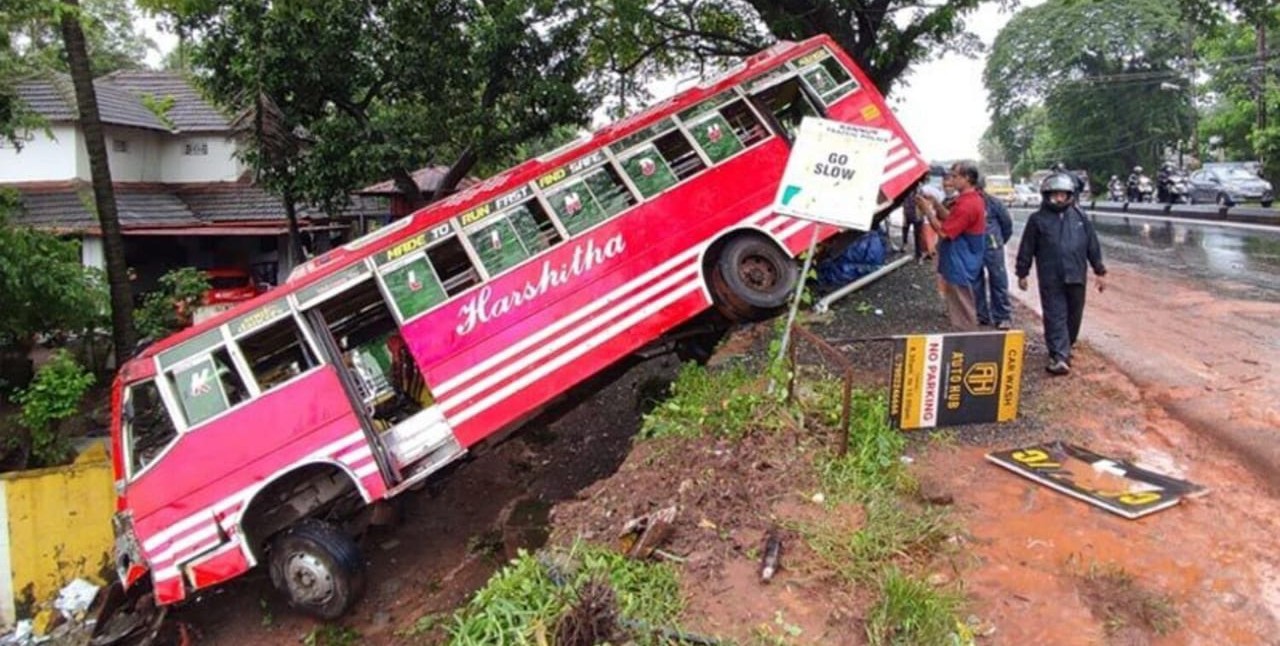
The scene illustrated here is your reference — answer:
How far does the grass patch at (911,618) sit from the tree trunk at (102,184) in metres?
12.0

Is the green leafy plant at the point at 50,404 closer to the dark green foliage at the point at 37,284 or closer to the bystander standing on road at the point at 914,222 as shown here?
the dark green foliage at the point at 37,284

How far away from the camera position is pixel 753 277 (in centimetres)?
817

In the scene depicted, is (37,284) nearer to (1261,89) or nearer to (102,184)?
(102,184)

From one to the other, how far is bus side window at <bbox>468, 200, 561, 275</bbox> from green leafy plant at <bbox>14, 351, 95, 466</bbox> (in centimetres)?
622

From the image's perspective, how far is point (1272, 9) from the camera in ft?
41.1

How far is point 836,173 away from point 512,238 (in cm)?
301

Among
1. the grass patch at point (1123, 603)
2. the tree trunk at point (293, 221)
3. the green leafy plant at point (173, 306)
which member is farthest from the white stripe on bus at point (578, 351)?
the green leafy plant at point (173, 306)

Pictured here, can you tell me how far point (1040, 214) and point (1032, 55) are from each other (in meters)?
44.9

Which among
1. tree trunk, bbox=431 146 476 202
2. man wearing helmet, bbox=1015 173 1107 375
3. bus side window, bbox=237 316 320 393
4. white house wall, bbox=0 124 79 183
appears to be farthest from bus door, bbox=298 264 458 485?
white house wall, bbox=0 124 79 183

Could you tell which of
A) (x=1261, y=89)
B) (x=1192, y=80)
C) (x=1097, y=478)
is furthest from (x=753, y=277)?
(x=1192, y=80)

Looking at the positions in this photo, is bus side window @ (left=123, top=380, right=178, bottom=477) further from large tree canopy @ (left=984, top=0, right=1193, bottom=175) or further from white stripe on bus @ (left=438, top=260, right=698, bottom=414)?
large tree canopy @ (left=984, top=0, right=1193, bottom=175)

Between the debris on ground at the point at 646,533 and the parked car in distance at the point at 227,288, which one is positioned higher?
the parked car in distance at the point at 227,288

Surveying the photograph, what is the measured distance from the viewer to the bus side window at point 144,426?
712 centimetres

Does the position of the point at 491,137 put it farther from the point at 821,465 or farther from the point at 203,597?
the point at 821,465
